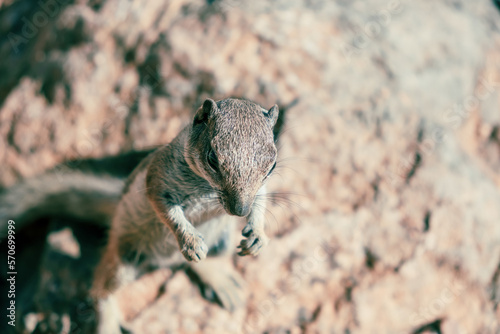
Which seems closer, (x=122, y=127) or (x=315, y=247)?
(x=315, y=247)

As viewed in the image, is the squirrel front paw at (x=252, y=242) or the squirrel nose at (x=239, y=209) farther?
the squirrel front paw at (x=252, y=242)

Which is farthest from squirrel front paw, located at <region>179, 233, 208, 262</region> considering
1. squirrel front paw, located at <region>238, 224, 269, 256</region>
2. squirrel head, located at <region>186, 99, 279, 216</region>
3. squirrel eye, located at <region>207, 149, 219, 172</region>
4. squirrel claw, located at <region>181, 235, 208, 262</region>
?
squirrel eye, located at <region>207, 149, 219, 172</region>

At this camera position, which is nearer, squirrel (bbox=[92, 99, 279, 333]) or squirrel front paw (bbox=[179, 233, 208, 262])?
squirrel (bbox=[92, 99, 279, 333])

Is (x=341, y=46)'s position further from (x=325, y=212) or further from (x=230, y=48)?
(x=325, y=212)

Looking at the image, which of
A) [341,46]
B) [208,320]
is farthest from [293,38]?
[208,320]

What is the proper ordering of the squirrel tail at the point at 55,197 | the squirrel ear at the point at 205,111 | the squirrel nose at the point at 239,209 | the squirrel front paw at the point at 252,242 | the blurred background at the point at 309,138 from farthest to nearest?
the squirrel tail at the point at 55,197, the blurred background at the point at 309,138, the squirrel front paw at the point at 252,242, the squirrel ear at the point at 205,111, the squirrel nose at the point at 239,209

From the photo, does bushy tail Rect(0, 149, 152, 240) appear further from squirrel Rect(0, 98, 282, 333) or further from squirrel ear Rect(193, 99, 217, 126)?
squirrel ear Rect(193, 99, 217, 126)

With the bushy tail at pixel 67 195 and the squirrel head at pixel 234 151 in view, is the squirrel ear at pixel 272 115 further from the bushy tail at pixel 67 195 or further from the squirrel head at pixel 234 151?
the bushy tail at pixel 67 195

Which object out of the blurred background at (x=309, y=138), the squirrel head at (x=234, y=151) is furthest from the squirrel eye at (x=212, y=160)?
the blurred background at (x=309, y=138)
